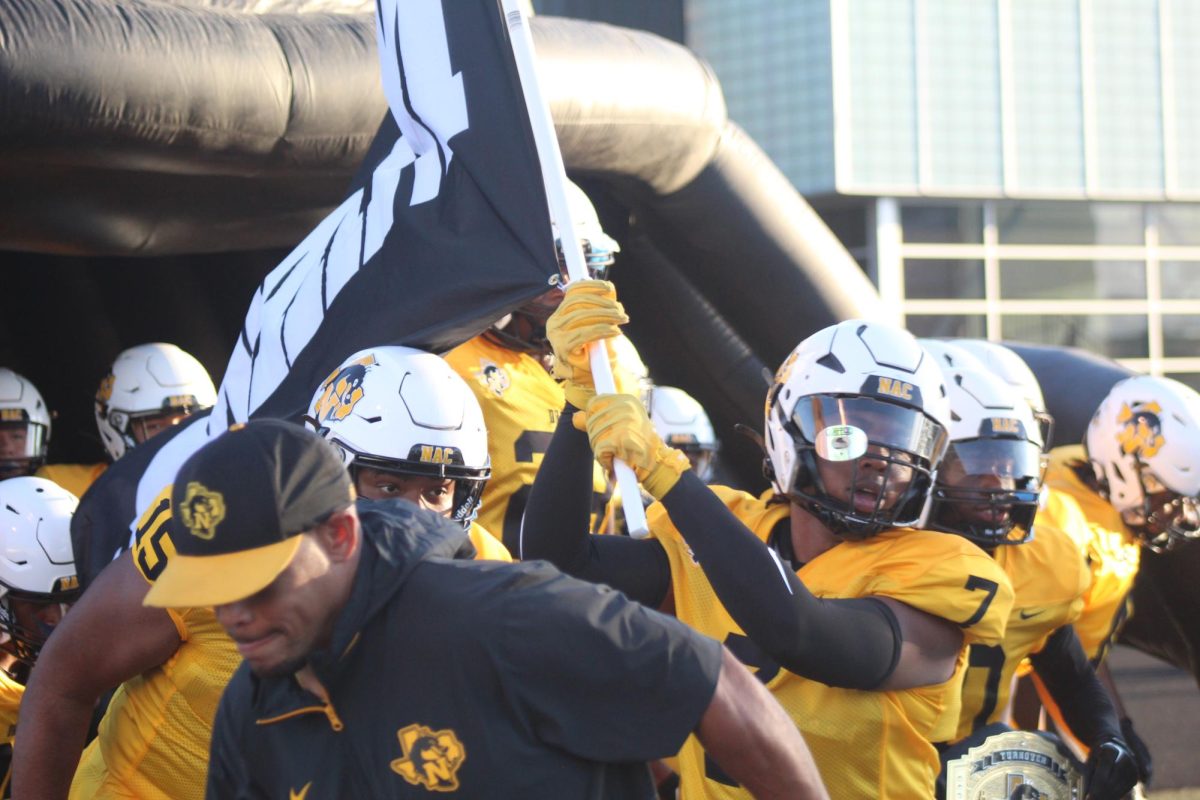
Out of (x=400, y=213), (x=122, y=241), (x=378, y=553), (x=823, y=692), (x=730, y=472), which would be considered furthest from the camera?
(x=730, y=472)

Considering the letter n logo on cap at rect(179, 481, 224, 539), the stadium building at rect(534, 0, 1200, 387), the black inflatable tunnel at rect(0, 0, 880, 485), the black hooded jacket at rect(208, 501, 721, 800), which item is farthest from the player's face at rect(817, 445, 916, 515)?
the stadium building at rect(534, 0, 1200, 387)

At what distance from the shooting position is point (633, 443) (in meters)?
2.89

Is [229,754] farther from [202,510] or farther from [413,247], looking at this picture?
[413,247]

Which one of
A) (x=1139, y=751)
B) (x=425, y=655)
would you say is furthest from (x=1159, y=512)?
(x=425, y=655)

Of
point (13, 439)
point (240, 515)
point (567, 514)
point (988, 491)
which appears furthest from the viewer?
point (13, 439)

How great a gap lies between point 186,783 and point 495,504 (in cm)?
139

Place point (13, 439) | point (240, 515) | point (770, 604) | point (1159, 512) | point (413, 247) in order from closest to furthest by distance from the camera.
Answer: point (240, 515)
point (770, 604)
point (413, 247)
point (1159, 512)
point (13, 439)

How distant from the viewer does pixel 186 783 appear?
3193mm

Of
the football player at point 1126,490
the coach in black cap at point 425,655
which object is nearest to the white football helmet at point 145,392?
the football player at point 1126,490

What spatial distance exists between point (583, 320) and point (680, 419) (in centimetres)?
438

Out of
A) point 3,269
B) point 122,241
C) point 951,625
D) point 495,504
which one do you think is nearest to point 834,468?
point 951,625

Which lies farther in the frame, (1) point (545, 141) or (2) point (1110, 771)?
(2) point (1110, 771)

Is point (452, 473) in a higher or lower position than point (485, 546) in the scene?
higher

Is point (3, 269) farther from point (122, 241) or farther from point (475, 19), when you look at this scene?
point (475, 19)
